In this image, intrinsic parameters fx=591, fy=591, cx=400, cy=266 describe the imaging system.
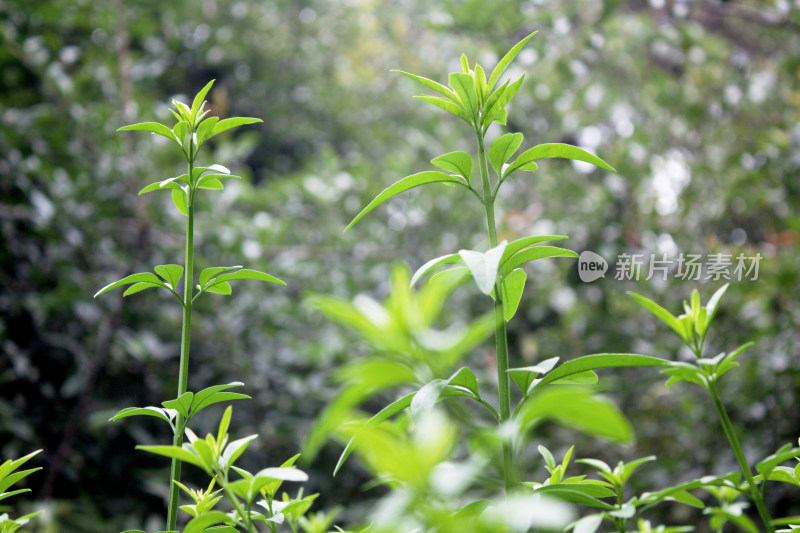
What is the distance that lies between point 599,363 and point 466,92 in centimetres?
17

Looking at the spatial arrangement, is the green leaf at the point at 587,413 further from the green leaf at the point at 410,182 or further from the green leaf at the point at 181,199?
the green leaf at the point at 181,199

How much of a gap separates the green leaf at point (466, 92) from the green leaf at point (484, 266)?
13cm

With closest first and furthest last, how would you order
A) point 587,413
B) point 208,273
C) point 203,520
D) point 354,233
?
point 587,413 < point 203,520 < point 208,273 < point 354,233

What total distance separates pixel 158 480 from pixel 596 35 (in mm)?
1551

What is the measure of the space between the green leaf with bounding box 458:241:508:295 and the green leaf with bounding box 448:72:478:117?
0.42ft

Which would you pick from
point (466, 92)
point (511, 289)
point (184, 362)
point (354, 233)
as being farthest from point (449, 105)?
point (354, 233)

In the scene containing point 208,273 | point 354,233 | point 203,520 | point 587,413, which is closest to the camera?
point 587,413

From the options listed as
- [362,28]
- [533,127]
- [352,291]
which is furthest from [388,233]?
[362,28]

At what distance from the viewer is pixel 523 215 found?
1814 mm

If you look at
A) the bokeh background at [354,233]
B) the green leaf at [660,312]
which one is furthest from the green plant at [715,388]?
the bokeh background at [354,233]

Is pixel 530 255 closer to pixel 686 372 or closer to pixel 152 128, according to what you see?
pixel 686 372

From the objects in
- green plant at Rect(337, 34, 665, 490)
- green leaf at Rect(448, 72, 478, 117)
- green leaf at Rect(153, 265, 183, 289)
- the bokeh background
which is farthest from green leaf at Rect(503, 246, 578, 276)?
the bokeh background

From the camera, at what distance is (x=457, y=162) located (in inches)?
13.2

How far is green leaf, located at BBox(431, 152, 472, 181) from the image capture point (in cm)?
33
